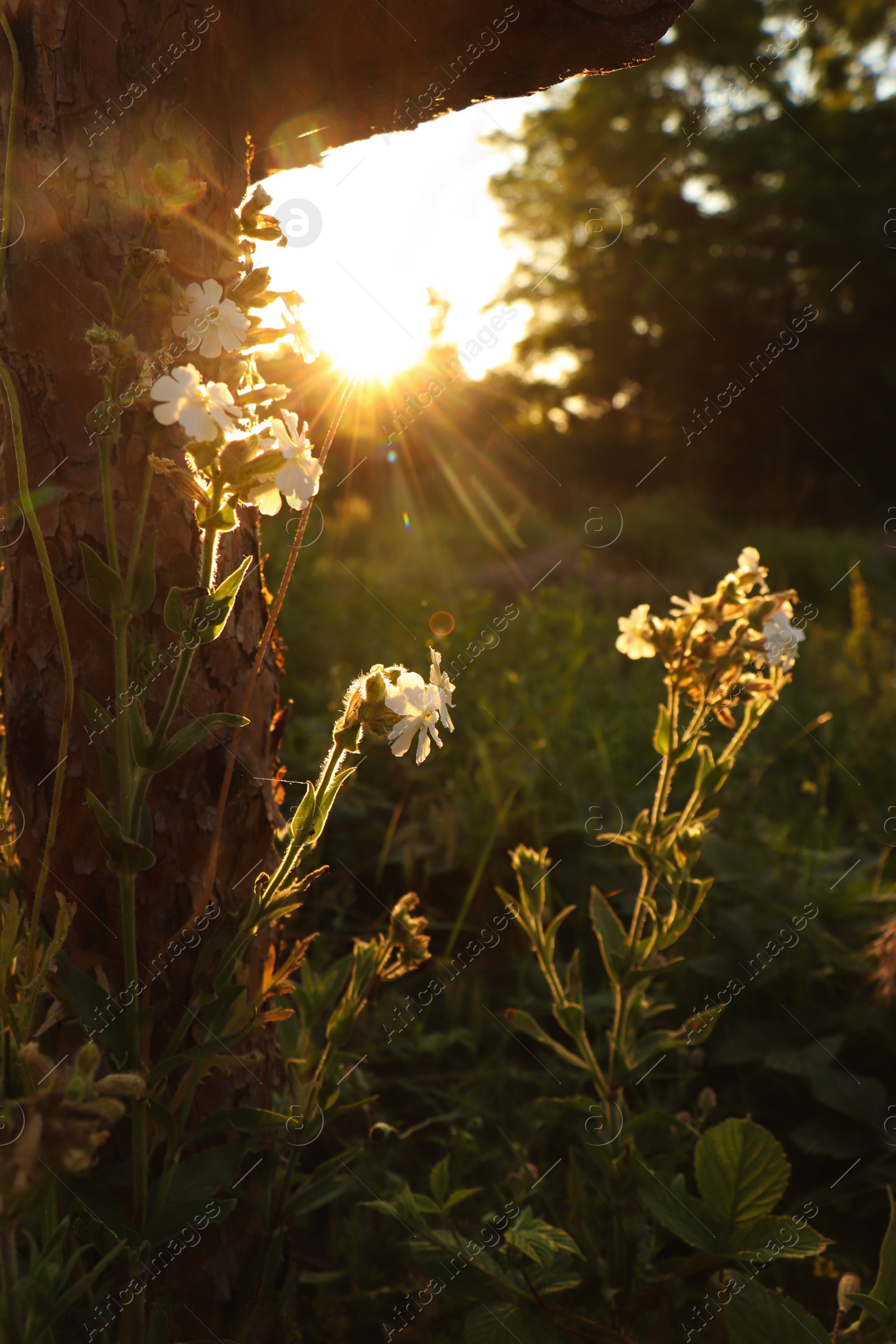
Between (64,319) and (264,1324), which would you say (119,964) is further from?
(64,319)

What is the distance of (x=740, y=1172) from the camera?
1302mm

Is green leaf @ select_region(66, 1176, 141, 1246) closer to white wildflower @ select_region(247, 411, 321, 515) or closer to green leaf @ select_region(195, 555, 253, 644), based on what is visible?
green leaf @ select_region(195, 555, 253, 644)

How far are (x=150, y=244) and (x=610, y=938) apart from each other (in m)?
1.28

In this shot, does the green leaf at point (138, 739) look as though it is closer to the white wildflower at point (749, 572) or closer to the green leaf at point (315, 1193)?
the green leaf at point (315, 1193)

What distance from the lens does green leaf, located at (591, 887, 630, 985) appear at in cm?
133

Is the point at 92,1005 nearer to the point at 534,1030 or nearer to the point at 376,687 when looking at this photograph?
the point at 376,687

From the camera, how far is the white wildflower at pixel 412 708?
103 centimetres

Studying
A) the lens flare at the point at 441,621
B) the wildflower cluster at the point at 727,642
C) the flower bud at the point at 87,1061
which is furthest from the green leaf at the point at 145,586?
the lens flare at the point at 441,621

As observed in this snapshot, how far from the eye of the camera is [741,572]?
1491 mm

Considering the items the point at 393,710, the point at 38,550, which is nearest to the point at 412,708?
the point at 393,710

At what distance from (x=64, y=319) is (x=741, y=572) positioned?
3.75 feet

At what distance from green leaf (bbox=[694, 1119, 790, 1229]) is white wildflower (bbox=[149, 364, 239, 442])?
1.25 m

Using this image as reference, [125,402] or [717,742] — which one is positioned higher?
[125,402]

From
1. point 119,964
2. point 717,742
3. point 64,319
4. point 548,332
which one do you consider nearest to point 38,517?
point 64,319
